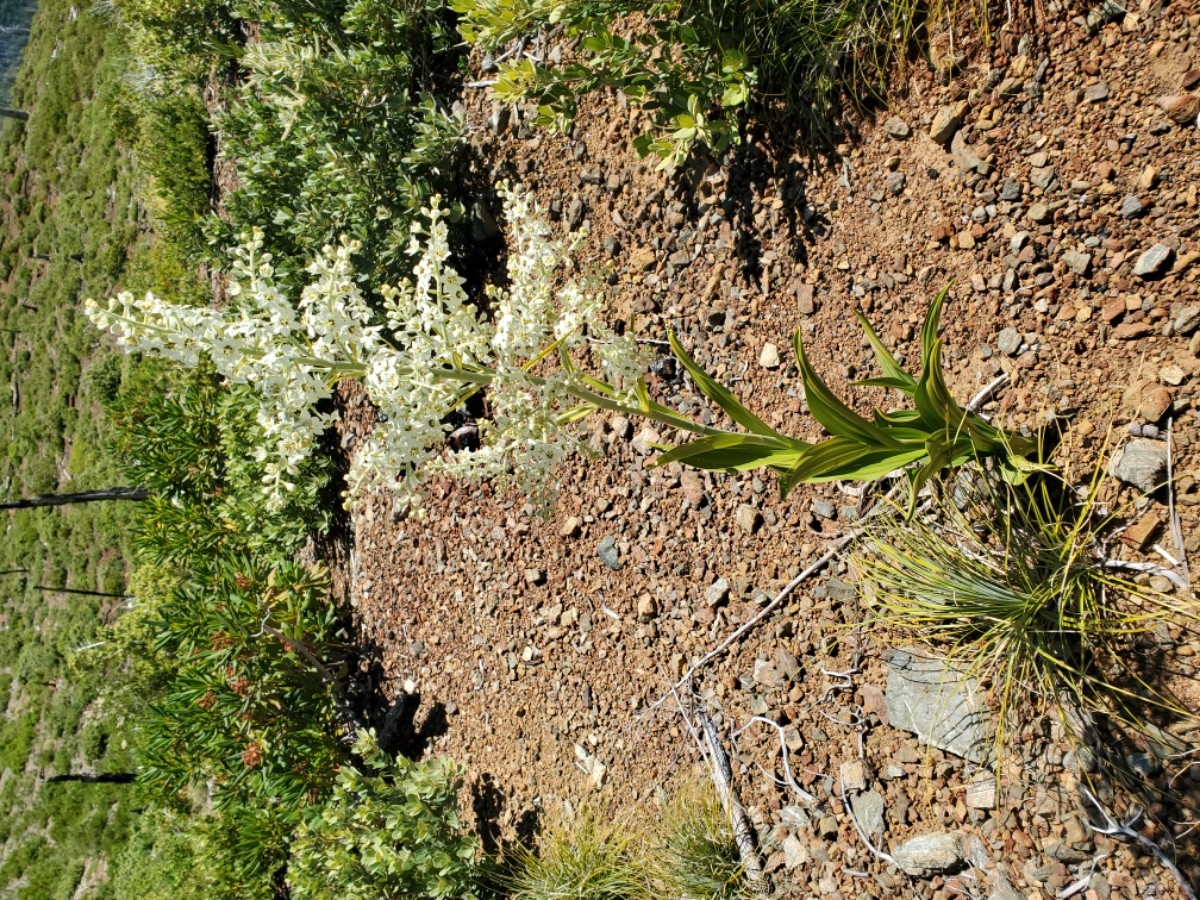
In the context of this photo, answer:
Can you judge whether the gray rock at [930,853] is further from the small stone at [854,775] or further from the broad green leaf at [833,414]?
the broad green leaf at [833,414]

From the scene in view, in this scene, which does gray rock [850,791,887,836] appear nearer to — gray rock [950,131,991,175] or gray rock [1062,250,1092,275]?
gray rock [1062,250,1092,275]

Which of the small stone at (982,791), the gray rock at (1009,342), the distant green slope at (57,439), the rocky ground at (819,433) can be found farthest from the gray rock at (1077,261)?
the distant green slope at (57,439)

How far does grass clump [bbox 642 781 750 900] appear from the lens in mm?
3203

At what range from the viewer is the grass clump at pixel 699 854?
3.20 metres

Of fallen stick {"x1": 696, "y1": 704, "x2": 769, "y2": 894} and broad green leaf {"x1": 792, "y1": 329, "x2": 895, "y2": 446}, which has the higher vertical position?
broad green leaf {"x1": 792, "y1": 329, "x2": 895, "y2": 446}

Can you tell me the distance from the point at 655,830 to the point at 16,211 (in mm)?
11875

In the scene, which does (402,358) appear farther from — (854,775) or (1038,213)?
(854,775)

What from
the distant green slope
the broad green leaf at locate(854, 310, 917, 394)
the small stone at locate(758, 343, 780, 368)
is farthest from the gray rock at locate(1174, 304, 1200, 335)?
the distant green slope

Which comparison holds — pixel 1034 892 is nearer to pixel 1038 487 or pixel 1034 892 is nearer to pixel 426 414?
pixel 1038 487

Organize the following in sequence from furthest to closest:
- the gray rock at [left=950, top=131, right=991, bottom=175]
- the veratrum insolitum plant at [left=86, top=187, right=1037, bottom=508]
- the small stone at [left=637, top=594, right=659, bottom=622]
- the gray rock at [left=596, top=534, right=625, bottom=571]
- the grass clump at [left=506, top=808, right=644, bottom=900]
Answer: the gray rock at [left=596, top=534, right=625, bottom=571], the small stone at [left=637, top=594, right=659, bottom=622], the grass clump at [left=506, top=808, right=644, bottom=900], the gray rock at [left=950, top=131, right=991, bottom=175], the veratrum insolitum plant at [left=86, top=187, right=1037, bottom=508]

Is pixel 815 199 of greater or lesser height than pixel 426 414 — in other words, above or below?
above

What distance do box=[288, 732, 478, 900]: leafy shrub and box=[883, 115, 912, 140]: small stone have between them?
3.29 m

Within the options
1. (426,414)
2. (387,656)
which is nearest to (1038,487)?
(426,414)

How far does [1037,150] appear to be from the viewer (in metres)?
2.58
